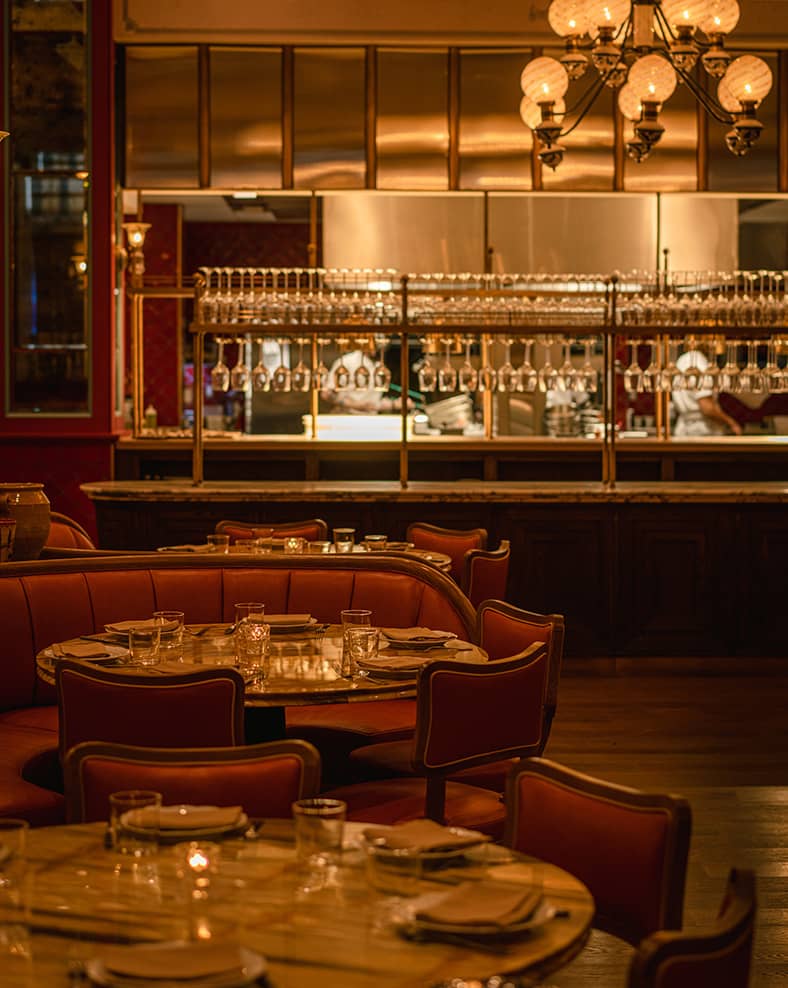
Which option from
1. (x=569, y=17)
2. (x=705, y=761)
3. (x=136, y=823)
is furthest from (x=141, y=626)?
(x=569, y=17)

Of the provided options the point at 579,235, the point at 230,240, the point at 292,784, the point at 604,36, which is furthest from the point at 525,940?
the point at 230,240

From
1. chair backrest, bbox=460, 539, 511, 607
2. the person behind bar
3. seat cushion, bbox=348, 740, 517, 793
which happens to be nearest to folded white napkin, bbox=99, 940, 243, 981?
seat cushion, bbox=348, 740, 517, 793

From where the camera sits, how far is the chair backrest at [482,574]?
222 inches

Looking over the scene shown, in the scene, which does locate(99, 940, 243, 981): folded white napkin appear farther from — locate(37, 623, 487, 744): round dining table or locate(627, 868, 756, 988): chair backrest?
locate(37, 623, 487, 744): round dining table

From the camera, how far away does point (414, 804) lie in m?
3.43

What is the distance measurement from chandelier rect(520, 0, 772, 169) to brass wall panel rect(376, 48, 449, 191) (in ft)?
10.6

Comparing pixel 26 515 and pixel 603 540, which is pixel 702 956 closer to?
pixel 26 515

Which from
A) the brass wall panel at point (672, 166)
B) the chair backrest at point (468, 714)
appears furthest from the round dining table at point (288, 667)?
the brass wall panel at point (672, 166)

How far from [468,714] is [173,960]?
5.63 ft

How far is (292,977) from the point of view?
1.62 metres

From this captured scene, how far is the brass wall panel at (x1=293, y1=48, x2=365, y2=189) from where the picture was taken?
996 cm

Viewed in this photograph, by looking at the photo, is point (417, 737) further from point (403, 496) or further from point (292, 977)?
point (403, 496)

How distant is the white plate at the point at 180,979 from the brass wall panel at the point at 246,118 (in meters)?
8.84

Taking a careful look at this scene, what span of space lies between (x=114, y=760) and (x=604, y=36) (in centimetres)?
469
